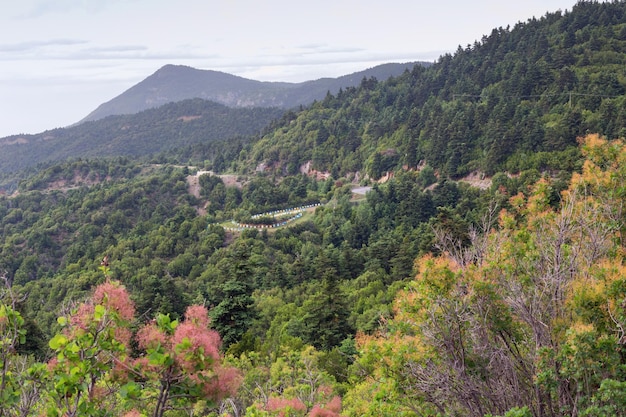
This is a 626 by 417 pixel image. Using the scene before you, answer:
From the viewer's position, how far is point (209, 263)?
176ft

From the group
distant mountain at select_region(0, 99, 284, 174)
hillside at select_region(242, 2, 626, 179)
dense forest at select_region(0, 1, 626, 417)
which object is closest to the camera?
dense forest at select_region(0, 1, 626, 417)

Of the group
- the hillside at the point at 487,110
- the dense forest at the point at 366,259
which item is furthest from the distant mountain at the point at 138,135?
the hillside at the point at 487,110

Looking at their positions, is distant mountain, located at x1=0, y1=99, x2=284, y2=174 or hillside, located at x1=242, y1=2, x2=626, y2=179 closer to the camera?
hillside, located at x1=242, y1=2, x2=626, y2=179

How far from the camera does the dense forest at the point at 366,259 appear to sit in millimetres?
6508

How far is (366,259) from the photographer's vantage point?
4269cm

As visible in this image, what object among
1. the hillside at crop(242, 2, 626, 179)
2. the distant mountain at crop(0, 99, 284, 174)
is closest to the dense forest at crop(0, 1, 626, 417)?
the hillside at crop(242, 2, 626, 179)

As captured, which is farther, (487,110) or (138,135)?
(138,135)

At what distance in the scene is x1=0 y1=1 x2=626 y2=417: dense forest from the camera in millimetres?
6508

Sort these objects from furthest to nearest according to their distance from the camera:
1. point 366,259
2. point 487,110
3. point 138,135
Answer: point 138,135 < point 487,110 < point 366,259

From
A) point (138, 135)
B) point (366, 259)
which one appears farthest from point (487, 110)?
point (138, 135)

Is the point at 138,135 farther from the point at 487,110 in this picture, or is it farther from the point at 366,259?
the point at 366,259

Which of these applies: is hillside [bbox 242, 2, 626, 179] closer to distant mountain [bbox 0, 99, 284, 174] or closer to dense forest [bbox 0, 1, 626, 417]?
dense forest [bbox 0, 1, 626, 417]

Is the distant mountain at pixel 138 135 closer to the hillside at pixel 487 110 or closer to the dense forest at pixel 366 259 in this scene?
the dense forest at pixel 366 259

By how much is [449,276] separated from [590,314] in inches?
83.3
